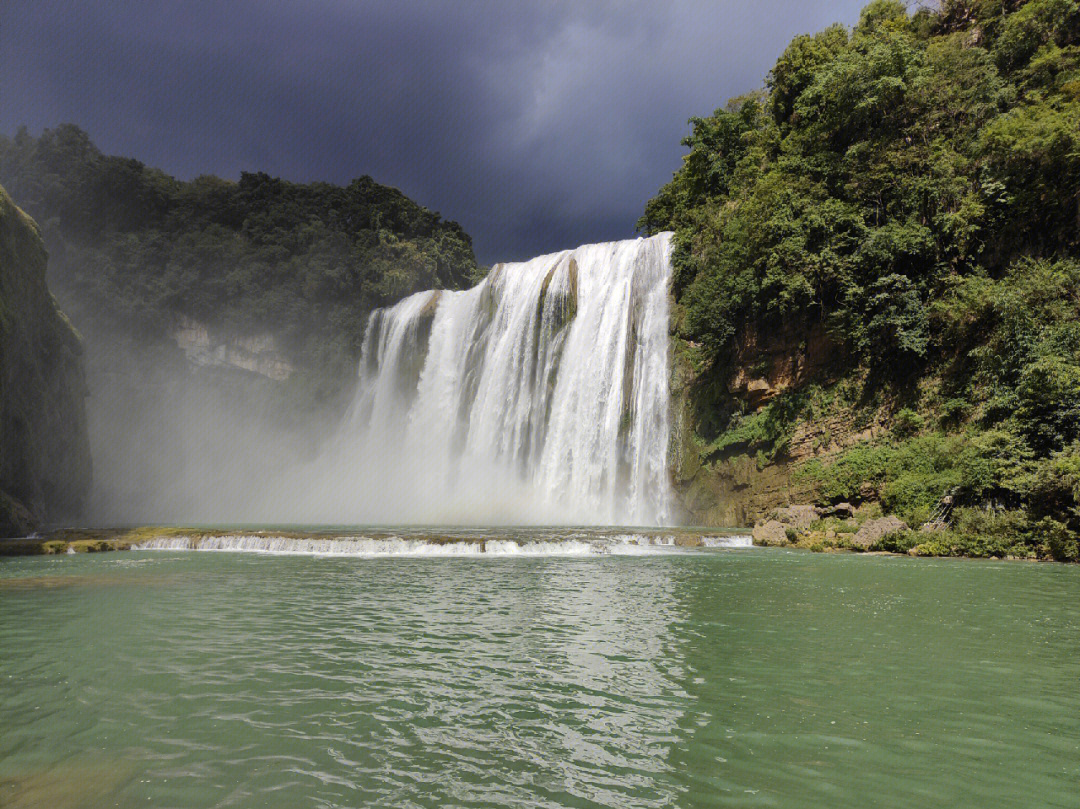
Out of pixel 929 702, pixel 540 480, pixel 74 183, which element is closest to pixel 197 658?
pixel 929 702

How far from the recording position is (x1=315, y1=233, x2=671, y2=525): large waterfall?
2927cm

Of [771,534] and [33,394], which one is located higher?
[33,394]

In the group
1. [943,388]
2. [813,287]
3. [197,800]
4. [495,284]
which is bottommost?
[197,800]

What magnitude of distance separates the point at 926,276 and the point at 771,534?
10034 millimetres

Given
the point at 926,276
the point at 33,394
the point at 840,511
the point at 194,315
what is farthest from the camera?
the point at 194,315

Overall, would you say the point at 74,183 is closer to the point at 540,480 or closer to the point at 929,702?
the point at 540,480

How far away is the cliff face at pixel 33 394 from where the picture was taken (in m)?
25.2

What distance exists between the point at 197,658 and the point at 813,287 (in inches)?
868

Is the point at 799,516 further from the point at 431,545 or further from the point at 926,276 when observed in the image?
the point at 431,545

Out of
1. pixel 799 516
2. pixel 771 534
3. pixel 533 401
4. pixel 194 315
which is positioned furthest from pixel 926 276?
pixel 194 315

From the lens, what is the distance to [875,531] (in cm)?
1805

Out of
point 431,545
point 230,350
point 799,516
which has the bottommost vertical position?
point 431,545

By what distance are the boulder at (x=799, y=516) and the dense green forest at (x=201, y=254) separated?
34.0 metres

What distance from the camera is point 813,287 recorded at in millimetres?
23297
